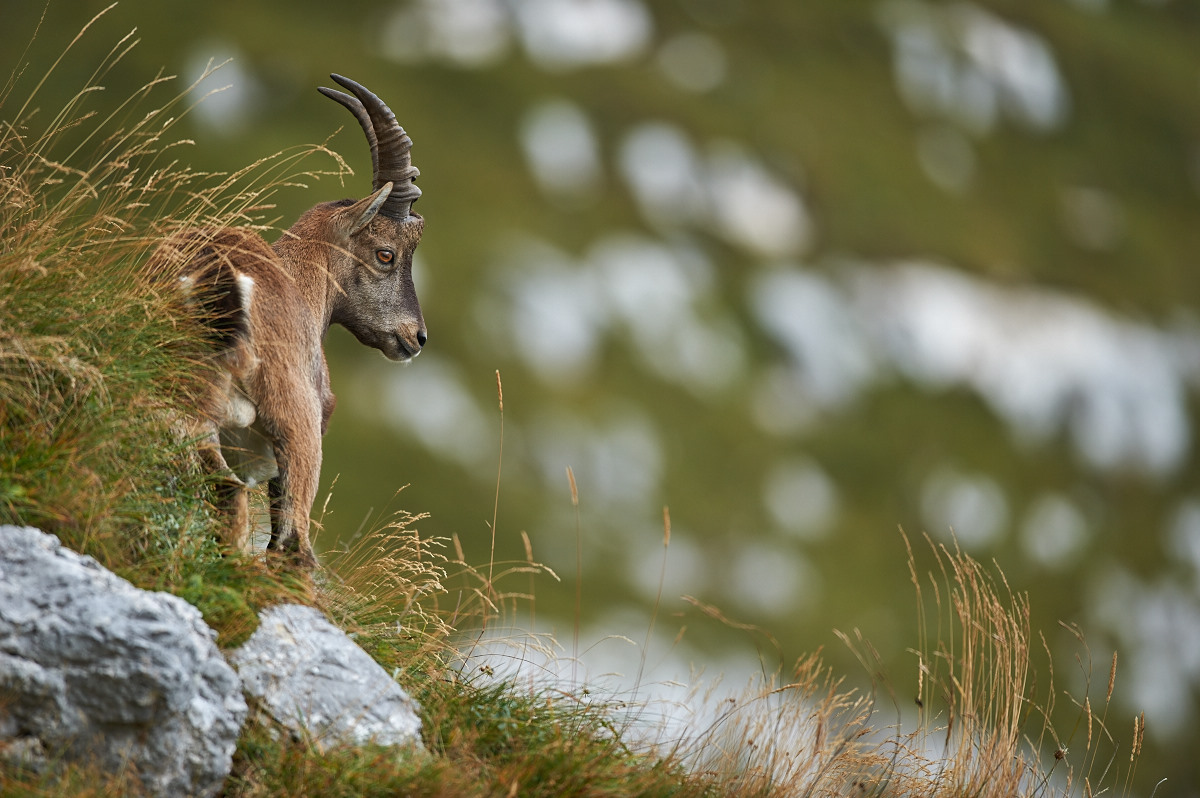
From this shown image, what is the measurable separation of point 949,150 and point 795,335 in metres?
51.2

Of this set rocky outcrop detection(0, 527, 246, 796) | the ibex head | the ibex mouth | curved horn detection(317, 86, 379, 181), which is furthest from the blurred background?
rocky outcrop detection(0, 527, 246, 796)

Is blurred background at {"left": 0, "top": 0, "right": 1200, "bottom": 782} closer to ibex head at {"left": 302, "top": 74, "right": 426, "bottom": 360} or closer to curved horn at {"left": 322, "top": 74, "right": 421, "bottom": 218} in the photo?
ibex head at {"left": 302, "top": 74, "right": 426, "bottom": 360}

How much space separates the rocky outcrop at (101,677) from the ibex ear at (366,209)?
346 cm

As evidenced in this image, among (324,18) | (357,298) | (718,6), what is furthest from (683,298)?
(357,298)

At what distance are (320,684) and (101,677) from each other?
1.25 m

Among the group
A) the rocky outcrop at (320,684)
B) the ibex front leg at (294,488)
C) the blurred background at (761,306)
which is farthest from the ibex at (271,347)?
the blurred background at (761,306)

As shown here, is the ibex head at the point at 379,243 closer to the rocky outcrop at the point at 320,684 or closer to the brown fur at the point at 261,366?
the brown fur at the point at 261,366

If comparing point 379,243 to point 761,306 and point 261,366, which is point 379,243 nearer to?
point 261,366

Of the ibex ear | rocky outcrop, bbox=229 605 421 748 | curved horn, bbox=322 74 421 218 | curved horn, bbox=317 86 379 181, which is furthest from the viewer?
curved horn, bbox=317 86 379 181

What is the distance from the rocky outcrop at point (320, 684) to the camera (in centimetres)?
615

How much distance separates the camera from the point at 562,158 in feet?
414

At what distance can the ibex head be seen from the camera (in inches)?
329

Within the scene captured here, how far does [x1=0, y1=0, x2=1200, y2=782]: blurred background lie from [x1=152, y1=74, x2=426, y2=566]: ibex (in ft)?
203

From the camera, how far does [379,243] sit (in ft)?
28.0
